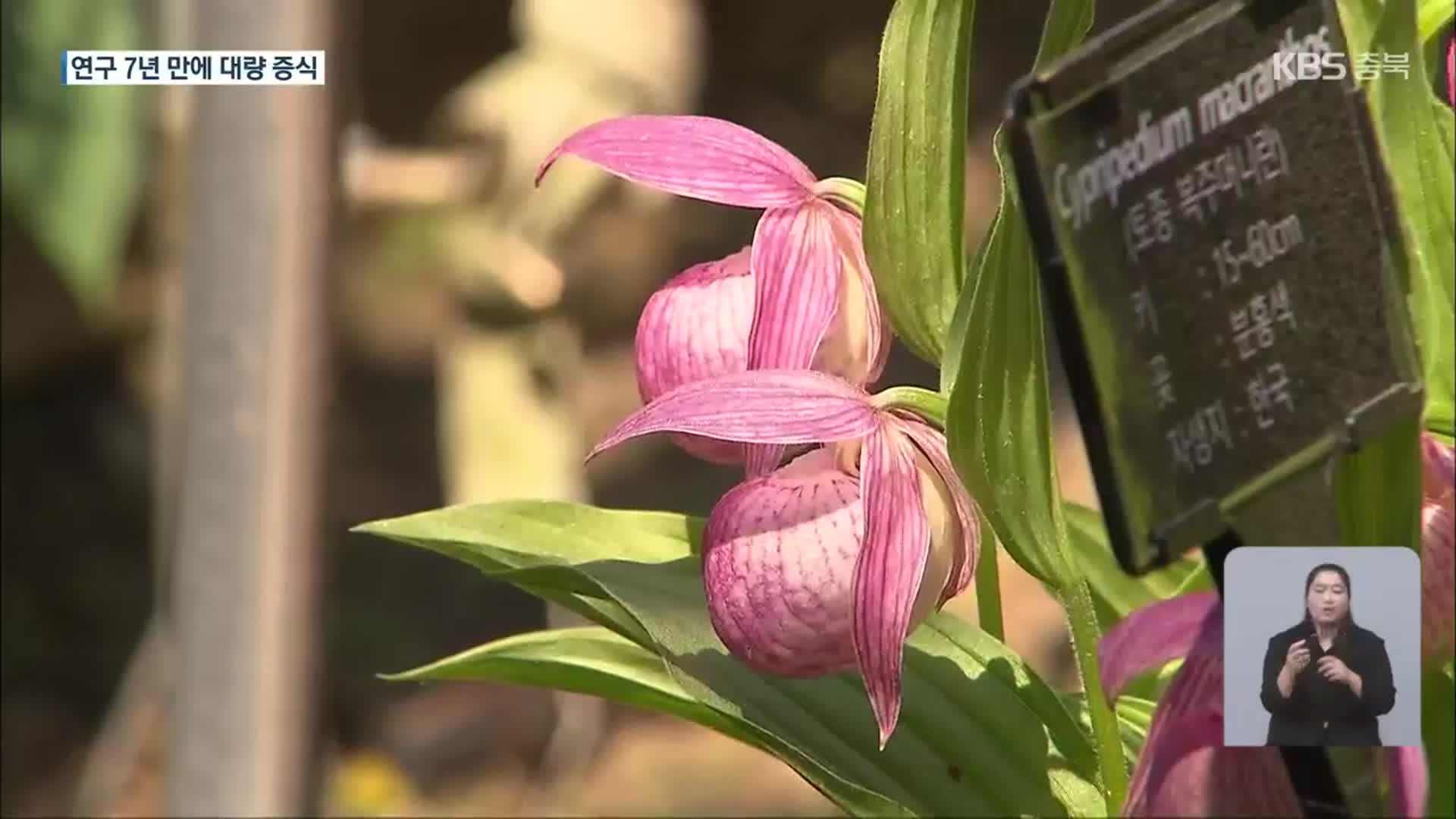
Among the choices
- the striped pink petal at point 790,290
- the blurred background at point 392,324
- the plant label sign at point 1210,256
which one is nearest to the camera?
the plant label sign at point 1210,256

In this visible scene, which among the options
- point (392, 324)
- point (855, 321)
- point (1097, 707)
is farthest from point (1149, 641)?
point (392, 324)

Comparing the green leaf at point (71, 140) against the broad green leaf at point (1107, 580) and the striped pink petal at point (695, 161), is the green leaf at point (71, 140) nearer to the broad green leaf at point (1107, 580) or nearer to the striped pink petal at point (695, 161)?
the striped pink petal at point (695, 161)

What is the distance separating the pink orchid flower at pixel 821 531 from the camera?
0.40 meters

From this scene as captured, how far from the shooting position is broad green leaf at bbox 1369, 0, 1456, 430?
A: 0.40 m

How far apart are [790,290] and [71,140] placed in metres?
0.57

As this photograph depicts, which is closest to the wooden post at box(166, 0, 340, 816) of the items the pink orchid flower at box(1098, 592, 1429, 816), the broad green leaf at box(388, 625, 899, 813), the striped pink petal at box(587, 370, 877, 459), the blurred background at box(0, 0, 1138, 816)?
the blurred background at box(0, 0, 1138, 816)

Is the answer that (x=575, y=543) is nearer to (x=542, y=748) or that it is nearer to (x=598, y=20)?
(x=598, y=20)

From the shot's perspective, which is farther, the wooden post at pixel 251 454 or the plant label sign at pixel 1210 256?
the wooden post at pixel 251 454

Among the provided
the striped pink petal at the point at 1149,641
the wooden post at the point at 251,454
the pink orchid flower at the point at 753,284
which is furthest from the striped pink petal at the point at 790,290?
the wooden post at the point at 251,454

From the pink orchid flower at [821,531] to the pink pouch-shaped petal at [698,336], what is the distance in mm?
36

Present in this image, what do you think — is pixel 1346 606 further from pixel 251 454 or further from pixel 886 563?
pixel 251 454

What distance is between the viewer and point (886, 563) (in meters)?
0.40

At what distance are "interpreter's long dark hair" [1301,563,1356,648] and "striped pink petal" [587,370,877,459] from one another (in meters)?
0.12

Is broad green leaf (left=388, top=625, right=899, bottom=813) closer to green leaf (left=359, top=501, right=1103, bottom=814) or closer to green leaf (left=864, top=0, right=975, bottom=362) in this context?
green leaf (left=359, top=501, right=1103, bottom=814)
